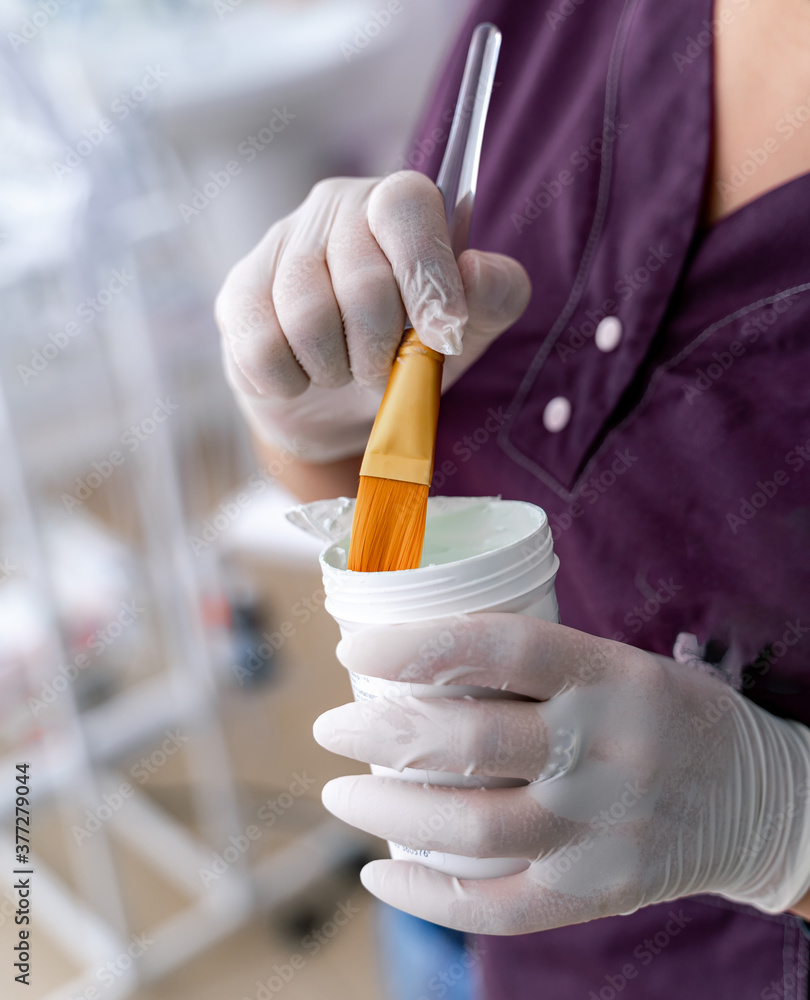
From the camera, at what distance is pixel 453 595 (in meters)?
0.39

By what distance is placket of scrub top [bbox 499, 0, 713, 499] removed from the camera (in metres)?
0.55

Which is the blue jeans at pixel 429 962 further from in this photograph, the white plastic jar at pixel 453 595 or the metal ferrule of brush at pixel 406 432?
the metal ferrule of brush at pixel 406 432

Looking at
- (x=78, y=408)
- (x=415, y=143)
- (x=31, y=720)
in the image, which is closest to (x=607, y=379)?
(x=415, y=143)

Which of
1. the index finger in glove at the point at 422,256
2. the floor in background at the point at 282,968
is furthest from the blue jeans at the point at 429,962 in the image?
the index finger in glove at the point at 422,256

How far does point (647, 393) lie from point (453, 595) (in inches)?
10.3

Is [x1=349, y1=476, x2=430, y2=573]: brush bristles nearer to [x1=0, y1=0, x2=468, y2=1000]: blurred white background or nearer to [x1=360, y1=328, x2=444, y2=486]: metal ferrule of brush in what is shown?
[x1=360, y1=328, x2=444, y2=486]: metal ferrule of brush

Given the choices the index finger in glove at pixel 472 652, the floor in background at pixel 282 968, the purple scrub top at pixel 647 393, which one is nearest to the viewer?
the index finger in glove at pixel 472 652

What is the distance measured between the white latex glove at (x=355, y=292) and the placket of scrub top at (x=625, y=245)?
0.06m

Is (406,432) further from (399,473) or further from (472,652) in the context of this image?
(472,652)

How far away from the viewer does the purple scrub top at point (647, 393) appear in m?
Result: 0.49

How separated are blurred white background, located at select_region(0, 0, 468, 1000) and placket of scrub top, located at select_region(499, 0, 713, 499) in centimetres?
45

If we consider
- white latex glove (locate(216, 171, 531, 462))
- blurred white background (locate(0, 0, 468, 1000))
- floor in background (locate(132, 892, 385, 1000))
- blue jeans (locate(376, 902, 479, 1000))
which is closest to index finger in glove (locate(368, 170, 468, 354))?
white latex glove (locate(216, 171, 531, 462))

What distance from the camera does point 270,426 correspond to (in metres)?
0.68

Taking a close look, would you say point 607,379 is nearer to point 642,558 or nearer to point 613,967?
point 642,558
